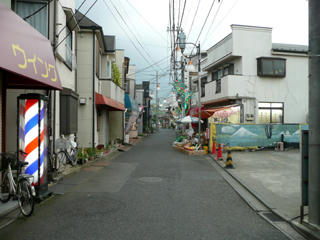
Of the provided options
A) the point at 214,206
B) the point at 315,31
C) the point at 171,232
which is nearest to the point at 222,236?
the point at 171,232

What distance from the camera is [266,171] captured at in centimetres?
1085

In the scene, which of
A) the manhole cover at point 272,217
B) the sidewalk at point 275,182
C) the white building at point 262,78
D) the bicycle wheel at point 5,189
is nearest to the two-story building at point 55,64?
the bicycle wheel at point 5,189

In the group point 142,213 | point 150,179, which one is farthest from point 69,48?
point 142,213

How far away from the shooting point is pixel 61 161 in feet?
33.6

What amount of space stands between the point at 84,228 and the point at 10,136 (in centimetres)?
513

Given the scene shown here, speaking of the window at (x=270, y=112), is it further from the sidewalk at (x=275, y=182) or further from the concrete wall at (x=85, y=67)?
the concrete wall at (x=85, y=67)

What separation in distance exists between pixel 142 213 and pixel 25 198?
7.74 ft

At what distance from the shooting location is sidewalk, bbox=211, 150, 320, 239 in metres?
6.08

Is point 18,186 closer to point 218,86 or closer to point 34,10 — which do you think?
point 34,10

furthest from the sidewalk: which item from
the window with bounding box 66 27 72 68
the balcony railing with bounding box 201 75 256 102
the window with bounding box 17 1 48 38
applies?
the window with bounding box 17 1 48 38

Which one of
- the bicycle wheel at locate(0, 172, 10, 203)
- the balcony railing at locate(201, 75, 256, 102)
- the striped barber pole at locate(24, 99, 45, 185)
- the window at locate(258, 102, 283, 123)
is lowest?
the bicycle wheel at locate(0, 172, 10, 203)

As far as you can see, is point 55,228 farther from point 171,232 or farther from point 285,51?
point 285,51

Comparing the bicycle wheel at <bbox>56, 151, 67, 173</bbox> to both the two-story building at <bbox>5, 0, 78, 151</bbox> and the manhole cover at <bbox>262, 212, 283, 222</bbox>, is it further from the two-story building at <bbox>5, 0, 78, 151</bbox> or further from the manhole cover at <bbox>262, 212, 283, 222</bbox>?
the manhole cover at <bbox>262, 212, 283, 222</bbox>

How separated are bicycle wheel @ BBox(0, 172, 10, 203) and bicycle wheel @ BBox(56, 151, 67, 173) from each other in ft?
10.8
